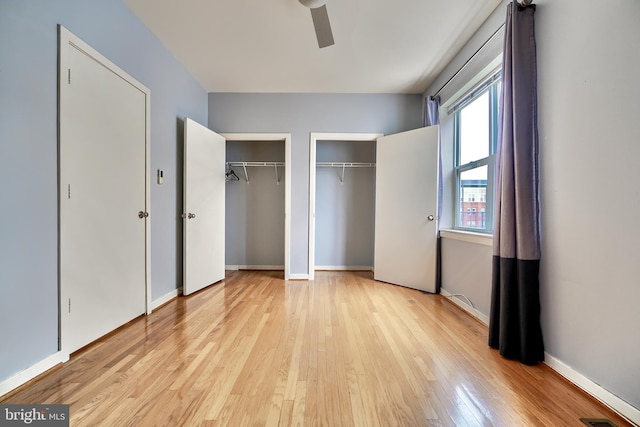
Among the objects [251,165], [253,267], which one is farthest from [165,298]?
[251,165]

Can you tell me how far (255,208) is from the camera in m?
4.08

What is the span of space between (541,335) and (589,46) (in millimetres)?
1612

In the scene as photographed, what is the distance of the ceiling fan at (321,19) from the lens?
1854 millimetres

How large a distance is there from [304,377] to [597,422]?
1313mm

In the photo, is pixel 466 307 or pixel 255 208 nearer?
pixel 466 307

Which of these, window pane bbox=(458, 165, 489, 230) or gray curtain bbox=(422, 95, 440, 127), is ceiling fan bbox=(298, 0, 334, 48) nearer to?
gray curtain bbox=(422, 95, 440, 127)

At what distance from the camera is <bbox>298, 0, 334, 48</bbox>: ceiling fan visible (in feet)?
6.08

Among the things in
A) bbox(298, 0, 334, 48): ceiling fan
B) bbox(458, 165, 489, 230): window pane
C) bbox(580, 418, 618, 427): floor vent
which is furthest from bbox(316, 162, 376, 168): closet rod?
bbox(580, 418, 618, 427): floor vent

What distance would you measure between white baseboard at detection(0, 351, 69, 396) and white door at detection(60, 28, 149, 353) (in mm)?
62

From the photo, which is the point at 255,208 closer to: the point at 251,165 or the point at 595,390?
the point at 251,165

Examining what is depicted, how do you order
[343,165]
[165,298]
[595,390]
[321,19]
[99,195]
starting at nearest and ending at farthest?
[595,390]
[99,195]
[321,19]
[165,298]
[343,165]

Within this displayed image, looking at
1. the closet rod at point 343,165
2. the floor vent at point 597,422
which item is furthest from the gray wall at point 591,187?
the closet rod at point 343,165

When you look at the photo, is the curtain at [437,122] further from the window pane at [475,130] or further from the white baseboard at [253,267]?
the white baseboard at [253,267]

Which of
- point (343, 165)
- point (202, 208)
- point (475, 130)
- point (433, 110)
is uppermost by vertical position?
point (433, 110)
